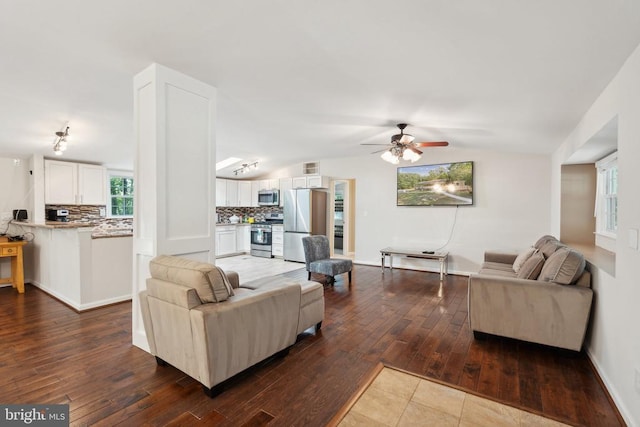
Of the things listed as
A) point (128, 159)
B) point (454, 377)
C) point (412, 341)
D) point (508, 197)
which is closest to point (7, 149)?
point (128, 159)

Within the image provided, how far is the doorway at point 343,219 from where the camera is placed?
7.84 metres

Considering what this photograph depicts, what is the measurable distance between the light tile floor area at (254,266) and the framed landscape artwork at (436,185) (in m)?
2.82

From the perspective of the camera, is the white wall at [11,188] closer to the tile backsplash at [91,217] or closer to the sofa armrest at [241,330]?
the tile backsplash at [91,217]

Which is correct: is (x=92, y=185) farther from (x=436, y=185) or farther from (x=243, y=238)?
(x=436, y=185)

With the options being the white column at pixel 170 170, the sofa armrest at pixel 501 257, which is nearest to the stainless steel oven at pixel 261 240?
the white column at pixel 170 170

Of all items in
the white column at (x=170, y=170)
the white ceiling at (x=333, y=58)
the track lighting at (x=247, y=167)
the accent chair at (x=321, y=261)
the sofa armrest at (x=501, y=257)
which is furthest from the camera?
the track lighting at (x=247, y=167)

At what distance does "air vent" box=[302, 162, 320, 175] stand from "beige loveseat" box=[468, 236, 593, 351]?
5.09 m

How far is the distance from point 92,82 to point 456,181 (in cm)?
565

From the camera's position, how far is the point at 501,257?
469 centimetres

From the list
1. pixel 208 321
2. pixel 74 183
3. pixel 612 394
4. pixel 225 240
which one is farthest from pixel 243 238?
pixel 612 394

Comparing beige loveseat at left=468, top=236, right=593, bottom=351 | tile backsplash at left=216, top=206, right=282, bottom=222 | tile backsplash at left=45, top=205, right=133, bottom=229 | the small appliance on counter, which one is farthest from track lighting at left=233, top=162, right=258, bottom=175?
beige loveseat at left=468, top=236, right=593, bottom=351

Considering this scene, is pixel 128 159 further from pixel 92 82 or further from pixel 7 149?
pixel 92 82

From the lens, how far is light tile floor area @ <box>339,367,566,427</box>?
184 cm

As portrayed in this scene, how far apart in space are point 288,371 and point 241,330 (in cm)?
57
